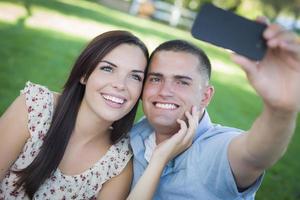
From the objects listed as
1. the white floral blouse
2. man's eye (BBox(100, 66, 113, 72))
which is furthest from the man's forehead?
the white floral blouse

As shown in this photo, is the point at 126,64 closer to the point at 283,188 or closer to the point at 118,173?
the point at 118,173

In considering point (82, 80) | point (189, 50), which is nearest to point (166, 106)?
point (189, 50)

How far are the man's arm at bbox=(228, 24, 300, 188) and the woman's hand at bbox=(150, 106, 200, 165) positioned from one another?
→ 61 centimetres

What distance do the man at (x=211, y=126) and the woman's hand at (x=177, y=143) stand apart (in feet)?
0.16

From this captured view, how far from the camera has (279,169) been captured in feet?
22.2

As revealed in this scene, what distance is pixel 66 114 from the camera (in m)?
2.87

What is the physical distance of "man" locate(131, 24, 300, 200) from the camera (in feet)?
5.64

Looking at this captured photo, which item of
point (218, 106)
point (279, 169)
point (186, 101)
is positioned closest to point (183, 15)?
point (218, 106)

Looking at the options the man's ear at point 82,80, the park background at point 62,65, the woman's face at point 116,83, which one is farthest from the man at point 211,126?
the park background at point 62,65

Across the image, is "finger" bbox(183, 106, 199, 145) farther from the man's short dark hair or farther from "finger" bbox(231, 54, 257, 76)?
"finger" bbox(231, 54, 257, 76)

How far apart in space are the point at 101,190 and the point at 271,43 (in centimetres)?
169

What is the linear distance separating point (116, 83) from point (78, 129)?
0.46m

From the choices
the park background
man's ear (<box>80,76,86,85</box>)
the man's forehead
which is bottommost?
the park background

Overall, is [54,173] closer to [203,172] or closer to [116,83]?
[116,83]
